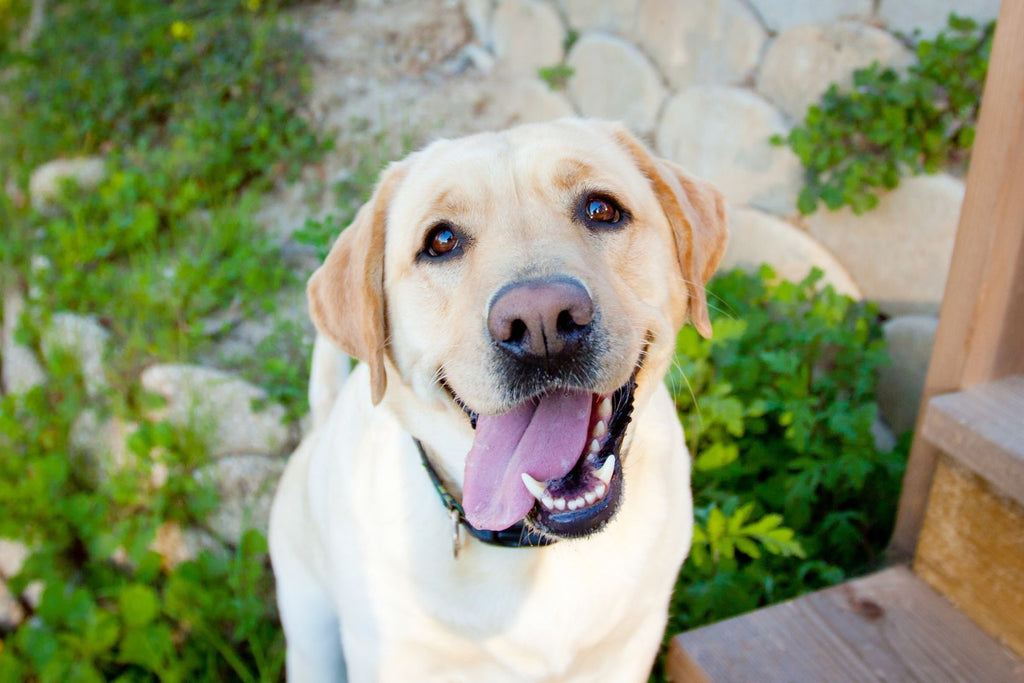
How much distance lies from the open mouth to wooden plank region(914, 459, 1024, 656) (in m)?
0.96

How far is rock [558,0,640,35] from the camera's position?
4.50 metres

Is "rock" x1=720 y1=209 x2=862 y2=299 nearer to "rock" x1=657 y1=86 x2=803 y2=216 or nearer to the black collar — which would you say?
"rock" x1=657 y1=86 x2=803 y2=216

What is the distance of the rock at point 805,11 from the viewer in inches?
129

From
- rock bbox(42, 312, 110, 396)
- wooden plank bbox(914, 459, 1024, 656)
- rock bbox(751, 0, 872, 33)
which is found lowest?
rock bbox(42, 312, 110, 396)

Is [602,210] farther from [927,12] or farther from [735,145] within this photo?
[735,145]

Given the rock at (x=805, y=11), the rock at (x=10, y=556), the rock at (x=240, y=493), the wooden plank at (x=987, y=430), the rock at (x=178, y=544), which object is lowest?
the rock at (x=10, y=556)

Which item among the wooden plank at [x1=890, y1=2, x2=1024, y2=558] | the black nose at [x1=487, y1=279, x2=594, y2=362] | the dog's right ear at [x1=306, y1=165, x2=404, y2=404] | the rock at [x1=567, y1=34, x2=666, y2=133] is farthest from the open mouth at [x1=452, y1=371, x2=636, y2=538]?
the rock at [x1=567, y1=34, x2=666, y2=133]

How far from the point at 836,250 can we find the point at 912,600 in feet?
6.05

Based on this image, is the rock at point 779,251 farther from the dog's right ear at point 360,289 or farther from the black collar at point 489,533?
the black collar at point 489,533

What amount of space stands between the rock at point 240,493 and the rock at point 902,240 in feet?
9.24

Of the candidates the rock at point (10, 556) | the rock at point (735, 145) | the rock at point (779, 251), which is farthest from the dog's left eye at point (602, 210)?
the rock at point (10, 556)

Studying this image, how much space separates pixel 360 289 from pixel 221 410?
1.90 metres

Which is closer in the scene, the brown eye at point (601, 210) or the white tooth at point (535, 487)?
the white tooth at point (535, 487)

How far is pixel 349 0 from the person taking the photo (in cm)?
661
